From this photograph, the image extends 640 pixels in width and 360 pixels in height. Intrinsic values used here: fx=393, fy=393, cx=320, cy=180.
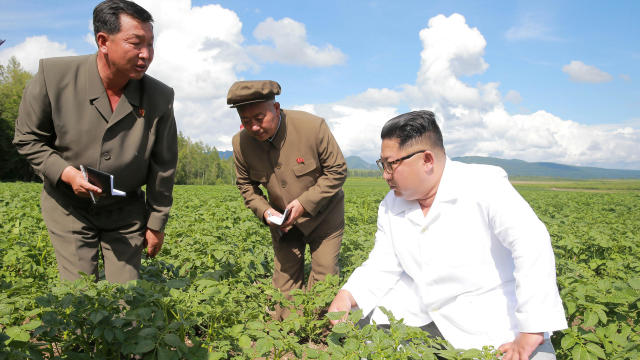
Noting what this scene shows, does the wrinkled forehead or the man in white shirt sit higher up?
the wrinkled forehead

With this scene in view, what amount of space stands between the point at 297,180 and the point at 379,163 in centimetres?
108

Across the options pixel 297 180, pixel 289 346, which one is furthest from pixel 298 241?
pixel 289 346

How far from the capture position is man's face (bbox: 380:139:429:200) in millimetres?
2051

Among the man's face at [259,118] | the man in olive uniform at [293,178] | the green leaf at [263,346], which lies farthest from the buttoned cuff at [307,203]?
the green leaf at [263,346]

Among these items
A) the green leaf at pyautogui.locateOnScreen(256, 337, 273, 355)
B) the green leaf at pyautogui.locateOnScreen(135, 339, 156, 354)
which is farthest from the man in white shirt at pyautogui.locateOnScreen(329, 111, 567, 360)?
the green leaf at pyautogui.locateOnScreen(135, 339, 156, 354)

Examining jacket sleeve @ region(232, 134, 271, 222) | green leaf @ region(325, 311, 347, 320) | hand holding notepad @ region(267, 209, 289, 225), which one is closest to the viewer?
green leaf @ region(325, 311, 347, 320)

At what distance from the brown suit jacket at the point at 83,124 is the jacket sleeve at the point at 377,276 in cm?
152

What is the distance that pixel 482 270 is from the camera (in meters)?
2.06

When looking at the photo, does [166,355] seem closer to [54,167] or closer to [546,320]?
[54,167]

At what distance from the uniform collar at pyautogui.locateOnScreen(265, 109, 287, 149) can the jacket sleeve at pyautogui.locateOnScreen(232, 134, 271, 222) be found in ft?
1.11

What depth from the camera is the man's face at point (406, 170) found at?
Result: 2051 mm

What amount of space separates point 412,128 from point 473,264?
79 centimetres

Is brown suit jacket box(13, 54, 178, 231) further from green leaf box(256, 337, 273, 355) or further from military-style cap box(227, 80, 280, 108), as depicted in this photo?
green leaf box(256, 337, 273, 355)

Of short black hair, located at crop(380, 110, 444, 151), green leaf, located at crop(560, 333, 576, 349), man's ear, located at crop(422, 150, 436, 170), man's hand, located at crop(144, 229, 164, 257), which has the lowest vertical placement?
green leaf, located at crop(560, 333, 576, 349)
